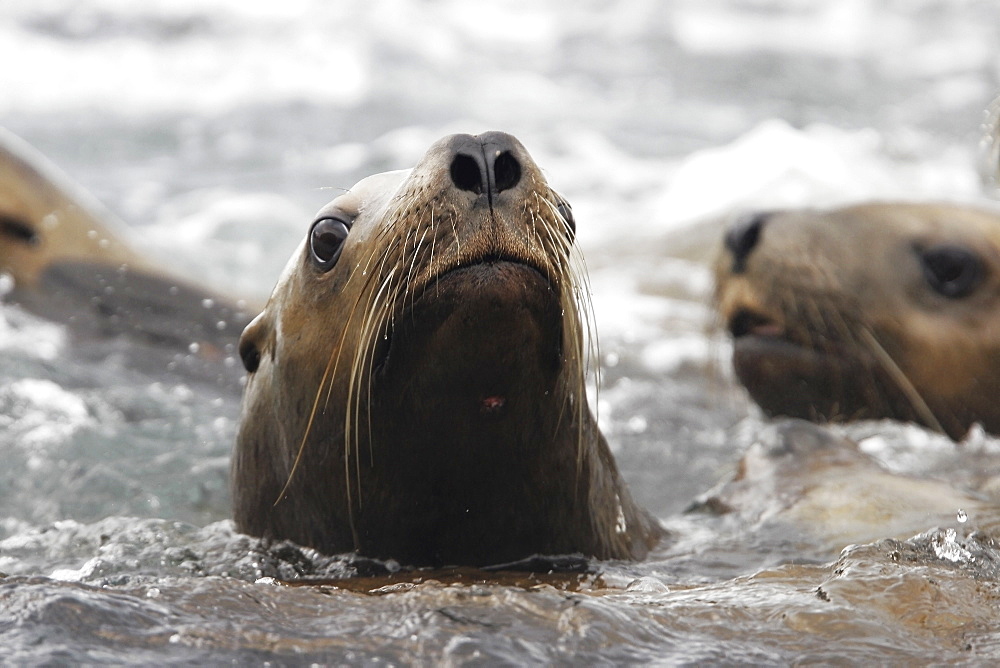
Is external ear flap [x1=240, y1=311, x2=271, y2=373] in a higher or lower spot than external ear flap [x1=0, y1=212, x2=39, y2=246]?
lower

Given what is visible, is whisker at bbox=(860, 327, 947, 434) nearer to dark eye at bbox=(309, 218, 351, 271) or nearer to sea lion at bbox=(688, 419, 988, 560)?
sea lion at bbox=(688, 419, 988, 560)

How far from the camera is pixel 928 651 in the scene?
2.57 m

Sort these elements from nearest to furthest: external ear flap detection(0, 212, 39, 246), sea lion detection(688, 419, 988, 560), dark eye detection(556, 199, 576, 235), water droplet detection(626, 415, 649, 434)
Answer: dark eye detection(556, 199, 576, 235) → sea lion detection(688, 419, 988, 560) → water droplet detection(626, 415, 649, 434) → external ear flap detection(0, 212, 39, 246)

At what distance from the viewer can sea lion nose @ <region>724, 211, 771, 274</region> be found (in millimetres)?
5551

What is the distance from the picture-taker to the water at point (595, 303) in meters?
2.62

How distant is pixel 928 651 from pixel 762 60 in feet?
58.2

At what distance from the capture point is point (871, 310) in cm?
539

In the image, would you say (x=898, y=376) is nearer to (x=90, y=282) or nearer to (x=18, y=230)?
(x=90, y=282)

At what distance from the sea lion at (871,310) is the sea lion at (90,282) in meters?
2.35

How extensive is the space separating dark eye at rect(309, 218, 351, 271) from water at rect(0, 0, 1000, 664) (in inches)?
30.1

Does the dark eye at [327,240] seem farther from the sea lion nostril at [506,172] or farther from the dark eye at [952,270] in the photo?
the dark eye at [952,270]

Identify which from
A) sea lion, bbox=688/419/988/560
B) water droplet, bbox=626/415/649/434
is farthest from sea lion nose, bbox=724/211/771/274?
water droplet, bbox=626/415/649/434

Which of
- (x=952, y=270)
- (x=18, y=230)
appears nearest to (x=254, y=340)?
(x=952, y=270)

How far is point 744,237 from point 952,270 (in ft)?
2.60
